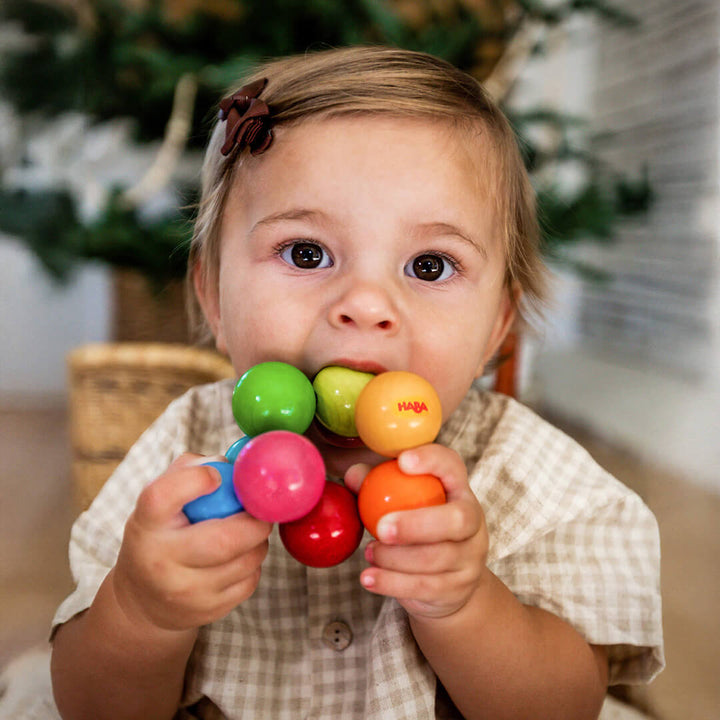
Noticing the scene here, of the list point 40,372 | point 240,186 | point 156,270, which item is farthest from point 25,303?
point 240,186

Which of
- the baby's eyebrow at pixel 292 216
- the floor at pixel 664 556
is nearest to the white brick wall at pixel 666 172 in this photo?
the floor at pixel 664 556

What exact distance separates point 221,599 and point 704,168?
182 centimetres

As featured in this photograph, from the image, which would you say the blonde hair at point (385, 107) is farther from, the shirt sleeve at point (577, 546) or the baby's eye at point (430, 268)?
the shirt sleeve at point (577, 546)

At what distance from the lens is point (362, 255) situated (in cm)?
64

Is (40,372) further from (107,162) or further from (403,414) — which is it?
(403,414)

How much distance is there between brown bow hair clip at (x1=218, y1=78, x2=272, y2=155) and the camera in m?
0.68

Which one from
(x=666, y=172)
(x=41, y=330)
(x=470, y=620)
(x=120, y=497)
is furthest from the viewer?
(x=41, y=330)

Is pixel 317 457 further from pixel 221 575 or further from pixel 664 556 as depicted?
pixel 664 556

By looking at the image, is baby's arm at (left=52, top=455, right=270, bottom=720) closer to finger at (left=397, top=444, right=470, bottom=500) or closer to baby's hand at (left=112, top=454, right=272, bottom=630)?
baby's hand at (left=112, top=454, right=272, bottom=630)

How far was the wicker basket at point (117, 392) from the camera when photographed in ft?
3.83

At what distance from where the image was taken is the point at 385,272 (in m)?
0.65

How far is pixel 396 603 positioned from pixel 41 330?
240 cm

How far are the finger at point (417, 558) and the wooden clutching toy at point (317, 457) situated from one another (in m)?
0.02

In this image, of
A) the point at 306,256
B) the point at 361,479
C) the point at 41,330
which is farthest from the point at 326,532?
the point at 41,330
